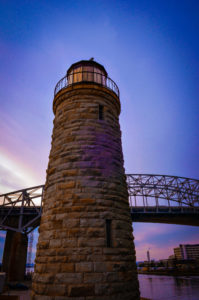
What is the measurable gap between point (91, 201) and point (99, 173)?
105 centimetres

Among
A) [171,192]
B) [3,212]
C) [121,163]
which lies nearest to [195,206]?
[171,192]

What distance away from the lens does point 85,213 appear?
6160mm

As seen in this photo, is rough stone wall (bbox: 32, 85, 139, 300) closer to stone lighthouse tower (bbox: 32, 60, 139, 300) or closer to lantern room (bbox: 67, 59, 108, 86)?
stone lighthouse tower (bbox: 32, 60, 139, 300)

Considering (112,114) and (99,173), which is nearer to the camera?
(99,173)

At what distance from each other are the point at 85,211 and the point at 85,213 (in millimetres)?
63

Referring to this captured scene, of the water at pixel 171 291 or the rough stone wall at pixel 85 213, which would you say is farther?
the water at pixel 171 291

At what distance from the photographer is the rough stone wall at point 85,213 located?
17.6ft

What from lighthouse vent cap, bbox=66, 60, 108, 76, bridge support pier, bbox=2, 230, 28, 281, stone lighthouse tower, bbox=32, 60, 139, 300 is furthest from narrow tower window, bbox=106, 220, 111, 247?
bridge support pier, bbox=2, 230, 28, 281

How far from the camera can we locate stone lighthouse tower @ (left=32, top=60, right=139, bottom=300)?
537 cm

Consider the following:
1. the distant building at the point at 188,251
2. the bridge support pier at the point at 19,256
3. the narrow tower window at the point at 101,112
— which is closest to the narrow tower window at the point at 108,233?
the narrow tower window at the point at 101,112

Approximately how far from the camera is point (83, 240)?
5738 millimetres

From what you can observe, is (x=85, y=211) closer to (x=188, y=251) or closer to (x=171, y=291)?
(x=171, y=291)

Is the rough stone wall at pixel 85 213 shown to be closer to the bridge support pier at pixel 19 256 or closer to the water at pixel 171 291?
the water at pixel 171 291

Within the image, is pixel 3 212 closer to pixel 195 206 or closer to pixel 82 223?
pixel 82 223
